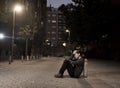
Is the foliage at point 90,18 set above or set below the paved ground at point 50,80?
above

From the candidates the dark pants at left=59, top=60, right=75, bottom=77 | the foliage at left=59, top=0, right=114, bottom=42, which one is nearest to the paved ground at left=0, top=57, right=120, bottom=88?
the dark pants at left=59, top=60, right=75, bottom=77

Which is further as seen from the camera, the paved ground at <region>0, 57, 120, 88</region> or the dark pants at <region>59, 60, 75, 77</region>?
the dark pants at <region>59, 60, 75, 77</region>

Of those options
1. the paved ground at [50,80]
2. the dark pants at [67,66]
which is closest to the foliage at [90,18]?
the paved ground at [50,80]

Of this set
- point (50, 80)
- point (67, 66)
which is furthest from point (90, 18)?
point (50, 80)

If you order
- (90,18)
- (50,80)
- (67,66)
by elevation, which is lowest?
(50,80)

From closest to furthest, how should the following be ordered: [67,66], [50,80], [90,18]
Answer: [50,80] < [67,66] < [90,18]

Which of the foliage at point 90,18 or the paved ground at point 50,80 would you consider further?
the foliage at point 90,18

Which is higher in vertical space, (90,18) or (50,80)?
(90,18)

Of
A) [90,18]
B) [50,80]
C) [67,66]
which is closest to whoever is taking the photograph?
[50,80]

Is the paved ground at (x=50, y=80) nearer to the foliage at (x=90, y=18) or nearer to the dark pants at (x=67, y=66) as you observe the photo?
the dark pants at (x=67, y=66)

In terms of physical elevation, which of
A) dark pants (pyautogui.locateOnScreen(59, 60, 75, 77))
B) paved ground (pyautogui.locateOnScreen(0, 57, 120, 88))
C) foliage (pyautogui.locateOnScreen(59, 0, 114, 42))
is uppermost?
foliage (pyautogui.locateOnScreen(59, 0, 114, 42))

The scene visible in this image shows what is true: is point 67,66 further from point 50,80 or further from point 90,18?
point 90,18

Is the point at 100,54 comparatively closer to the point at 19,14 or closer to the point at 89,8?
the point at 89,8

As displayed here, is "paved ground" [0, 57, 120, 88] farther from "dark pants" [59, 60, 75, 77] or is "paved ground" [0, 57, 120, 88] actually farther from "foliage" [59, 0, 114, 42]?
"foliage" [59, 0, 114, 42]
